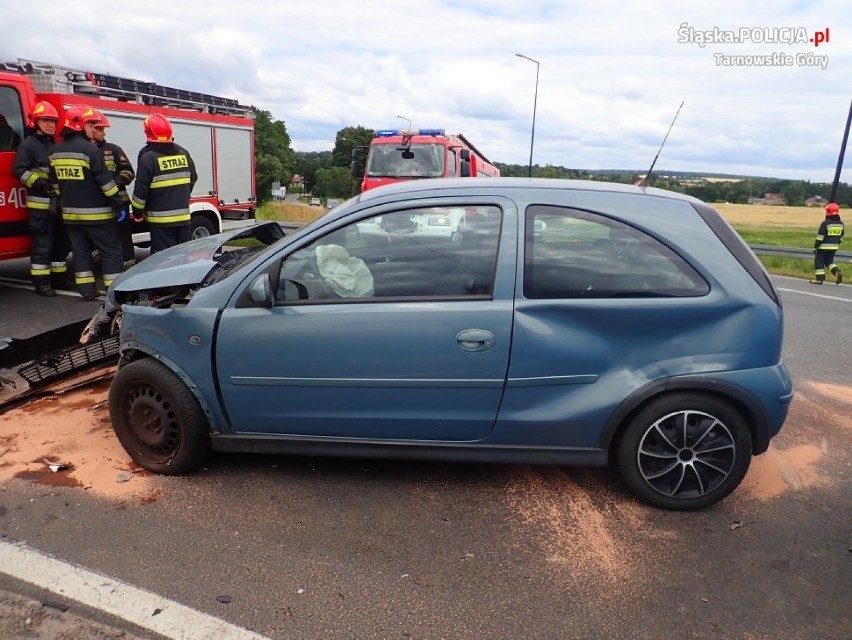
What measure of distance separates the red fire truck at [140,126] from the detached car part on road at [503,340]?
4.86m

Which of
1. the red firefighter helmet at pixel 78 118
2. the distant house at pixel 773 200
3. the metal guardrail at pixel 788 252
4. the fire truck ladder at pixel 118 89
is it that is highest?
the fire truck ladder at pixel 118 89

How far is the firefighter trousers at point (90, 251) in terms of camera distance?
22.2 ft

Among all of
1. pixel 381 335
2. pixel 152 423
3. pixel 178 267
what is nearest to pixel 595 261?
pixel 381 335

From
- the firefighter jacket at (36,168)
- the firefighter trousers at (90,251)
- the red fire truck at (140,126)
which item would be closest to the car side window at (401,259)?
the firefighter trousers at (90,251)

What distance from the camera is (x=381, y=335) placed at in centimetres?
300

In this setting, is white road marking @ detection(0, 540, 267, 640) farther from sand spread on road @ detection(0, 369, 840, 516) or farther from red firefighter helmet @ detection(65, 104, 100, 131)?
red firefighter helmet @ detection(65, 104, 100, 131)

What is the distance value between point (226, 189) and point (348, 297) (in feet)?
29.1

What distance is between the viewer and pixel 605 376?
300 cm

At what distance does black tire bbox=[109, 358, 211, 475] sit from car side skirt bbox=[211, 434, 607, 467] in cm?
19

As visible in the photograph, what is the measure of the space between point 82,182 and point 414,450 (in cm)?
529

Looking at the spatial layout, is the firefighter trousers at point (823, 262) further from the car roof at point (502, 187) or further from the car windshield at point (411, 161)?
the car roof at point (502, 187)

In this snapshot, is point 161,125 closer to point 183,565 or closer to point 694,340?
point 183,565

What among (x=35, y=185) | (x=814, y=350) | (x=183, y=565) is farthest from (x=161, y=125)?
(x=814, y=350)

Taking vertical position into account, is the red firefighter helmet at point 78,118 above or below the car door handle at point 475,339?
above
